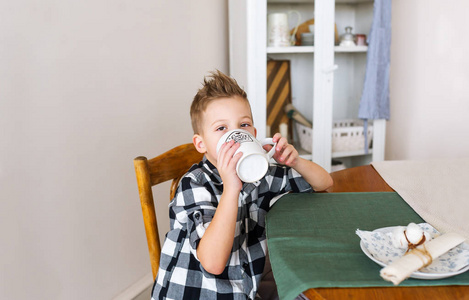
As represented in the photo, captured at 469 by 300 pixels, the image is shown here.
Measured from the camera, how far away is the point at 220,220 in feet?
2.67

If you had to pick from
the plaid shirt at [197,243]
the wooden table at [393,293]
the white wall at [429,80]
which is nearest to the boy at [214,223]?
the plaid shirt at [197,243]

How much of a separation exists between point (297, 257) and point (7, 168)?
32.0 inches

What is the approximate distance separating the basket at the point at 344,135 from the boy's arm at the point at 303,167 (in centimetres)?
116

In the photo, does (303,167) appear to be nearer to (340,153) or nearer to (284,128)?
(284,128)

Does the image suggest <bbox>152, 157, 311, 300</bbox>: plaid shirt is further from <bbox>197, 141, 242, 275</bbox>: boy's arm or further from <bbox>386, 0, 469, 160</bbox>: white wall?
<bbox>386, 0, 469, 160</bbox>: white wall

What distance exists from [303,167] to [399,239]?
371mm

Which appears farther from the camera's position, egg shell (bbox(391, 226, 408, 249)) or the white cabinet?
the white cabinet

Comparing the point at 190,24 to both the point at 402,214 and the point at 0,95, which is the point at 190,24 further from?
the point at 402,214

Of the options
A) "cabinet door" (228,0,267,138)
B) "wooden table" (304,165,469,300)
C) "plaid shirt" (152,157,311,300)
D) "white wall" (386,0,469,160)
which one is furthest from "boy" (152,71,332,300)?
"white wall" (386,0,469,160)

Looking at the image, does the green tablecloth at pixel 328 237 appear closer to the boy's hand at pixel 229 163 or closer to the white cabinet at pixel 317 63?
the boy's hand at pixel 229 163

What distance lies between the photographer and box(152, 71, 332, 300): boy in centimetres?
82

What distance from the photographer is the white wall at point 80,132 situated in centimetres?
115

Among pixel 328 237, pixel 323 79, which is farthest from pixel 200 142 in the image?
pixel 323 79

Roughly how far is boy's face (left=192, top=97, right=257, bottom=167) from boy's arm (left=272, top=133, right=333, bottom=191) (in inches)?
4.2
